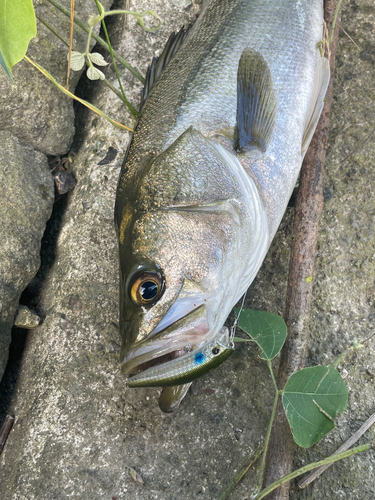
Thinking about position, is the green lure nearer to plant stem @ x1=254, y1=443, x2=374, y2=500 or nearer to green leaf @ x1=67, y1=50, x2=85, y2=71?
plant stem @ x1=254, y1=443, x2=374, y2=500

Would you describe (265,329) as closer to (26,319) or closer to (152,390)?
(152,390)

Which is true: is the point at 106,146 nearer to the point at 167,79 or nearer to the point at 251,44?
the point at 167,79

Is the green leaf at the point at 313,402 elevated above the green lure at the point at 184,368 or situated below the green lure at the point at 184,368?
below

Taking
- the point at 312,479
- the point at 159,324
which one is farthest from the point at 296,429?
the point at 159,324

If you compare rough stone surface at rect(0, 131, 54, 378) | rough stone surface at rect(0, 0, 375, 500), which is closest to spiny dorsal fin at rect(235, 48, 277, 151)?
rough stone surface at rect(0, 0, 375, 500)

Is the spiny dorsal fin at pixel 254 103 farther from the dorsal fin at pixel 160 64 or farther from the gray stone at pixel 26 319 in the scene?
the gray stone at pixel 26 319

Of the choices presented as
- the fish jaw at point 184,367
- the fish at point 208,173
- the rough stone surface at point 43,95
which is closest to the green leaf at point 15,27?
the fish at point 208,173
